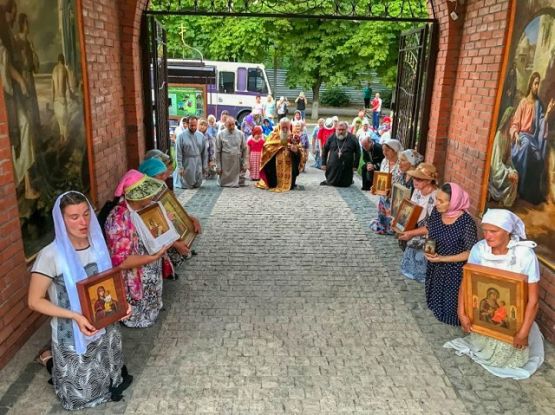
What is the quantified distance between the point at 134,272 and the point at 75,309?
1404 millimetres

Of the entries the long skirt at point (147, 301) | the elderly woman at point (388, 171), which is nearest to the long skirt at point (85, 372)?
the long skirt at point (147, 301)

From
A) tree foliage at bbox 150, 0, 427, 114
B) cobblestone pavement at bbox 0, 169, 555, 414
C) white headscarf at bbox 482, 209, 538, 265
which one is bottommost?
cobblestone pavement at bbox 0, 169, 555, 414

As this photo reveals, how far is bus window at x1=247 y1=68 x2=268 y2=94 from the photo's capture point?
69.8 ft

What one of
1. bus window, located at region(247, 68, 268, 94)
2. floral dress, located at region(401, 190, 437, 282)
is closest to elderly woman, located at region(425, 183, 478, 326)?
floral dress, located at region(401, 190, 437, 282)

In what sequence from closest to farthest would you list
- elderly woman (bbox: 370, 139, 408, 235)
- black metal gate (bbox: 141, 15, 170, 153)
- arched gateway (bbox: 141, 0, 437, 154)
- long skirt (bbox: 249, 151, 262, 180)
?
1. elderly woman (bbox: 370, 139, 408, 235)
2. arched gateway (bbox: 141, 0, 437, 154)
3. black metal gate (bbox: 141, 15, 170, 153)
4. long skirt (bbox: 249, 151, 262, 180)

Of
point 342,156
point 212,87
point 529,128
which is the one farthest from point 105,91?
point 212,87

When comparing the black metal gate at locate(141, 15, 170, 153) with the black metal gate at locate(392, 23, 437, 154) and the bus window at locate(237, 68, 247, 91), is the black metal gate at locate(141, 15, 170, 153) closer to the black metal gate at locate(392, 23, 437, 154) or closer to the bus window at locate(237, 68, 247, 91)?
the black metal gate at locate(392, 23, 437, 154)

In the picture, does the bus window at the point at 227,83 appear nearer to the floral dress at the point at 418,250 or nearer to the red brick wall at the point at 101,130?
the red brick wall at the point at 101,130

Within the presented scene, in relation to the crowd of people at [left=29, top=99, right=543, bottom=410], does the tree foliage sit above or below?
above

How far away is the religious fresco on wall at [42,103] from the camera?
4.23 meters

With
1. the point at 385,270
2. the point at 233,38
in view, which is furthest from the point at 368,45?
the point at 385,270

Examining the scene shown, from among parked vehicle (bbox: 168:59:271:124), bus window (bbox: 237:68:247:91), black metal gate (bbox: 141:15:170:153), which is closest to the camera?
black metal gate (bbox: 141:15:170:153)

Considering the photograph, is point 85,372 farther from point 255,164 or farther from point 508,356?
point 255,164

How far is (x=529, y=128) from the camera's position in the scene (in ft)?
16.7
